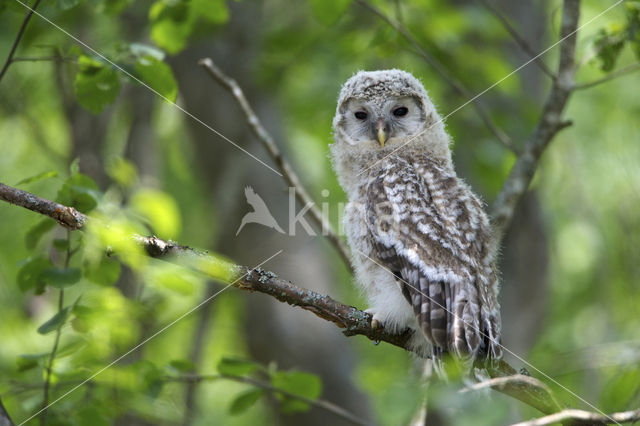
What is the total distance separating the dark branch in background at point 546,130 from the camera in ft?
11.8

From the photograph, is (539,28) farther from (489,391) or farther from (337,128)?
(489,391)

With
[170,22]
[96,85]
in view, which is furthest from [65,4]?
[170,22]

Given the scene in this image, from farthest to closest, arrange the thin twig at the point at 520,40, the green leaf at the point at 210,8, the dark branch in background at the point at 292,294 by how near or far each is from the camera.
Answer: the green leaf at the point at 210,8 < the thin twig at the point at 520,40 < the dark branch in background at the point at 292,294

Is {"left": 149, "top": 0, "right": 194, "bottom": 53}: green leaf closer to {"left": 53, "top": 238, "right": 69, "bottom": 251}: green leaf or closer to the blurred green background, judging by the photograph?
the blurred green background

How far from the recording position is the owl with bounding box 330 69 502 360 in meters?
2.81

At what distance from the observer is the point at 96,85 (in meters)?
2.95

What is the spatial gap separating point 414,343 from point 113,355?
175cm

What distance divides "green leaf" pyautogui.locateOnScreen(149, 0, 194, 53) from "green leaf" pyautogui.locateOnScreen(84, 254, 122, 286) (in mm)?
1464

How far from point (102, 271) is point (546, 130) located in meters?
2.50

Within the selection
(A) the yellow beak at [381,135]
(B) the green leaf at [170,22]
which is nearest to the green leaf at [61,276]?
(B) the green leaf at [170,22]

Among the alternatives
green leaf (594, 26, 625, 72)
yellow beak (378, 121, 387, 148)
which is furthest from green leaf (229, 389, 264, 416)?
green leaf (594, 26, 625, 72)

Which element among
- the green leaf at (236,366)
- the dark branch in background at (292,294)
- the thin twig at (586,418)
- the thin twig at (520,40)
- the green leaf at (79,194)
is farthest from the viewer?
the thin twig at (520,40)

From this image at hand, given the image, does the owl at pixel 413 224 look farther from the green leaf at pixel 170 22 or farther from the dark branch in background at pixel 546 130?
the green leaf at pixel 170 22

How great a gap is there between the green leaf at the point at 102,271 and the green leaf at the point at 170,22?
146 cm
